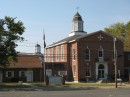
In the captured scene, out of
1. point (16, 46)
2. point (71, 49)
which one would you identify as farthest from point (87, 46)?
point (16, 46)

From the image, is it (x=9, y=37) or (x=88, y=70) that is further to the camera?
(x=88, y=70)

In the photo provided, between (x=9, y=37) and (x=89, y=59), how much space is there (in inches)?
866

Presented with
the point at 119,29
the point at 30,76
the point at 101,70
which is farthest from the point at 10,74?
the point at 119,29

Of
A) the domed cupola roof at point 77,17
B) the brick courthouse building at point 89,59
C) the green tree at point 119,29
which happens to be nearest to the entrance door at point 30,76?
the brick courthouse building at point 89,59

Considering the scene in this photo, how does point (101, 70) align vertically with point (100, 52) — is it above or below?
below

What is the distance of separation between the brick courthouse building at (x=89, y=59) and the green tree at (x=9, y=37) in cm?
1830

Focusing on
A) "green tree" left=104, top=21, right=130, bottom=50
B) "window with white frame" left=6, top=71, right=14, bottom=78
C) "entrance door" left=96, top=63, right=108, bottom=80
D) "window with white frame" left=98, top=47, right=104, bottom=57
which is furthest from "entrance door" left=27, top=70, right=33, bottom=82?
"green tree" left=104, top=21, right=130, bottom=50

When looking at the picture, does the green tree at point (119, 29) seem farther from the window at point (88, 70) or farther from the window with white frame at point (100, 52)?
the window at point (88, 70)

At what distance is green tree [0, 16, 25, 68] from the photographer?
60.6 metres

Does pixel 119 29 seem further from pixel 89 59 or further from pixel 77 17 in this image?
pixel 89 59

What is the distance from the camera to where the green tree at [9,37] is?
6062cm

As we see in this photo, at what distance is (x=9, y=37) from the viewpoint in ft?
200

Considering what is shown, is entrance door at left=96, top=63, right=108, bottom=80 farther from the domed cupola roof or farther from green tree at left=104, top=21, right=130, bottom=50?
green tree at left=104, top=21, right=130, bottom=50

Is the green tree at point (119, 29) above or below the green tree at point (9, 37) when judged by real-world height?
above
